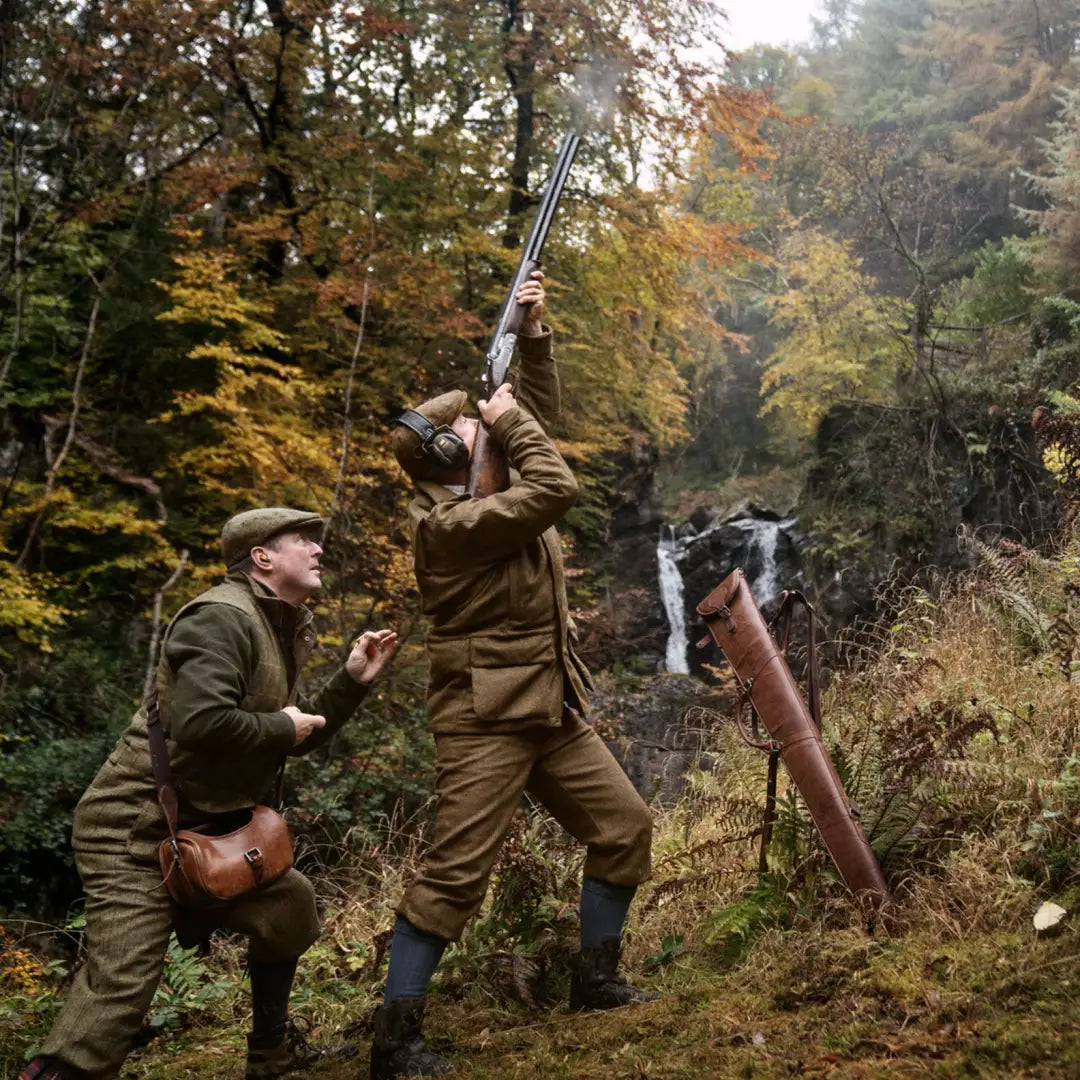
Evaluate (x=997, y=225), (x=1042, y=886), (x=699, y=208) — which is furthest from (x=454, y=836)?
(x=997, y=225)

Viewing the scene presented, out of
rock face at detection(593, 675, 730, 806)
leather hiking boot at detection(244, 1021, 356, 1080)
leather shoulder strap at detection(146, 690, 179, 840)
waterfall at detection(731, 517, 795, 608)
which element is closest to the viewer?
leather shoulder strap at detection(146, 690, 179, 840)

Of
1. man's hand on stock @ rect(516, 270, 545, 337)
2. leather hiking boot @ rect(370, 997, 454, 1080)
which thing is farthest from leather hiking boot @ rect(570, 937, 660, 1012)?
man's hand on stock @ rect(516, 270, 545, 337)

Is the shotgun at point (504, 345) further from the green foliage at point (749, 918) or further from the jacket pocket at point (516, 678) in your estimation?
the green foliage at point (749, 918)

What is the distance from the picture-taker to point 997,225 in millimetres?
26078

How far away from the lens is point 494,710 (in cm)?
328

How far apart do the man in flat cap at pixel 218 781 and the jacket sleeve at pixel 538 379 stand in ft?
3.68

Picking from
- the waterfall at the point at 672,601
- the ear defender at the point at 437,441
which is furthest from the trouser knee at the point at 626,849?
the waterfall at the point at 672,601

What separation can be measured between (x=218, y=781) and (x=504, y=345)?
1954 millimetres

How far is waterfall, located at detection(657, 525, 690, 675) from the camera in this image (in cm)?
2069

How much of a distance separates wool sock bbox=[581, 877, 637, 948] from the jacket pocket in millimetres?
680

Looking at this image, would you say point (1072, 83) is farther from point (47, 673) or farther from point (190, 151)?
point (47, 673)

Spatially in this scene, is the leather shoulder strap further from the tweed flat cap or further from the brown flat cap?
the brown flat cap

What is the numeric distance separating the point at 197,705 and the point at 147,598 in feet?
33.4

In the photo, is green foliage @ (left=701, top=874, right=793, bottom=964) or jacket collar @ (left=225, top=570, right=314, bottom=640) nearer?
jacket collar @ (left=225, top=570, right=314, bottom=640)
